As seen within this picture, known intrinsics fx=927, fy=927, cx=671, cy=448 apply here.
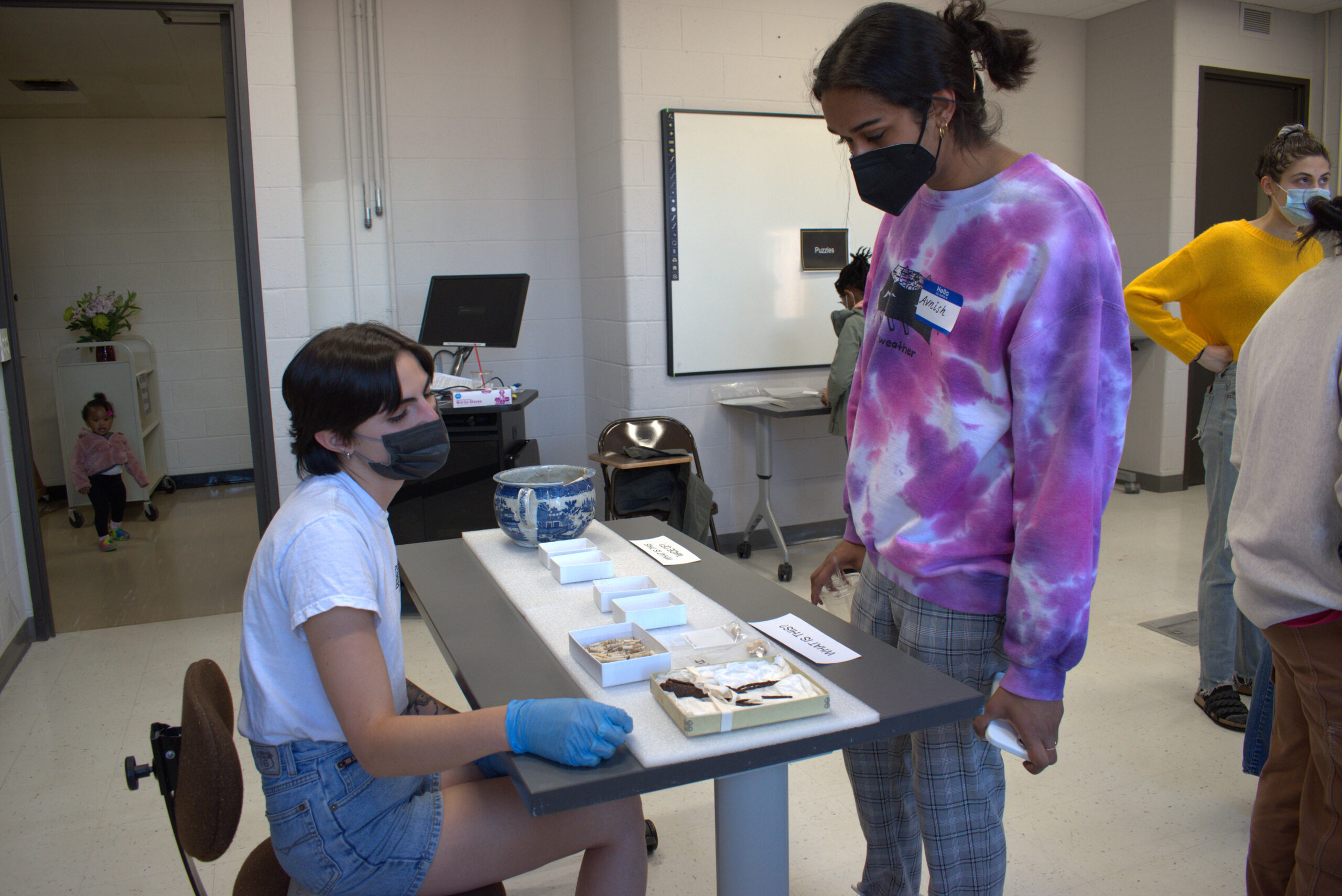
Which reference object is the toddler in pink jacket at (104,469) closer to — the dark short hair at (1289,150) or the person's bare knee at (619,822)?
the person's bare knee at (619,822)

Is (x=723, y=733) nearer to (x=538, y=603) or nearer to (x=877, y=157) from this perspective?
(x=538, y=603)

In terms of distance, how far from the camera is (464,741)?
1101 mm

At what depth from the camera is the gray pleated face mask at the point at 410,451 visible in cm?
135

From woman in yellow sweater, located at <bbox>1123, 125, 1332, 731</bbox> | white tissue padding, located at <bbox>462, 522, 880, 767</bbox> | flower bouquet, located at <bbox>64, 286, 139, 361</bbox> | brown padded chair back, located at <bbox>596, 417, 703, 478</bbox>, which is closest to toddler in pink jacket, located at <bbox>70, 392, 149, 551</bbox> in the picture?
flower bouquet, located at <bbox>64, 286, 139, 361</bbox>

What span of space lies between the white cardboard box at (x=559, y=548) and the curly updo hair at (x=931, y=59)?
90cm

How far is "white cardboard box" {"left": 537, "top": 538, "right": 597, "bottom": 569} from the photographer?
1712 mm

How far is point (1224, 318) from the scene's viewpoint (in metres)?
2.58

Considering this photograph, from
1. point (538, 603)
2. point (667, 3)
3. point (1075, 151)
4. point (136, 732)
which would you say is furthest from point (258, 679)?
point (1075, 151)

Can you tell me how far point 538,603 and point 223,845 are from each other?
1.78ft

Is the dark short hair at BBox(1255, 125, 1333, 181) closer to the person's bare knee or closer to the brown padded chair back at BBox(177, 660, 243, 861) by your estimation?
the person's bare knee

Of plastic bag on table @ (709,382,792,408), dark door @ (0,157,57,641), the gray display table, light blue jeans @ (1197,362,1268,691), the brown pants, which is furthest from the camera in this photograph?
plastic bag on table @ (709,382,792,408)

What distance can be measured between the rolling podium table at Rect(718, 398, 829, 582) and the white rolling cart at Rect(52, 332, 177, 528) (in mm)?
3740

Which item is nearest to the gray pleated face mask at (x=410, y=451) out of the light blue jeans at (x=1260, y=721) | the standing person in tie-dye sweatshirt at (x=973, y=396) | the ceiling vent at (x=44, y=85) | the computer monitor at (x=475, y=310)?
the standing person in tie-dye sweatshirt at (x=973, y=396)

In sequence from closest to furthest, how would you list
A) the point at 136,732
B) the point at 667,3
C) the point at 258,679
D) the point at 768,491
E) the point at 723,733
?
the point at 723,733 → the point at 258,679 → the point at 136,732 → the point at 667,3 → the point at 768,491
